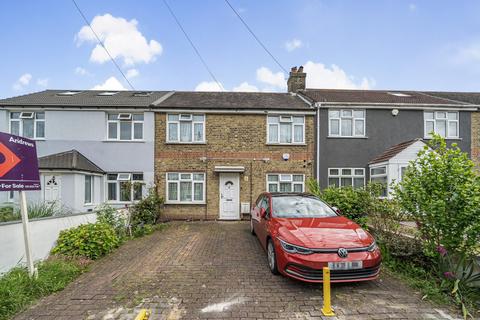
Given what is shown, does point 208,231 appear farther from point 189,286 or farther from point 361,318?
point 361,318

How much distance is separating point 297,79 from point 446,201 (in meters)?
11.4

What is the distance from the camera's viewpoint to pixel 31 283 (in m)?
3.96

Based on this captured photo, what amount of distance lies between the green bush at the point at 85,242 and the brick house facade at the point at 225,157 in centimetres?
460

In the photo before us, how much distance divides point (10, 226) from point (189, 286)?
11.3ft

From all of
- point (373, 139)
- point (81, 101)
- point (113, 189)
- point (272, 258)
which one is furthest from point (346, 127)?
point (81, 101)

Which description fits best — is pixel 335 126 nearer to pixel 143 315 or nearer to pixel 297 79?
pixel 297 79

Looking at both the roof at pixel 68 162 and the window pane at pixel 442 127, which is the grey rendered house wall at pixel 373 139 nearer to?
the window pane at pixel 442 127

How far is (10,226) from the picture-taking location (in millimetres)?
A: 4434

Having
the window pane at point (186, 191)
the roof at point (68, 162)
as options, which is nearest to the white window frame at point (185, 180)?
the window pane at point (186, 191)

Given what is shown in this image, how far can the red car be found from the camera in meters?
3.79

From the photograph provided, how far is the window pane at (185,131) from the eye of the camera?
36.1 feet

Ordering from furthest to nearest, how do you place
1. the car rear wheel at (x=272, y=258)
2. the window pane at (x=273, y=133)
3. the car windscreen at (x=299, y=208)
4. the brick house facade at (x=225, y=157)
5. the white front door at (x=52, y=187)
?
the window pane at (x=273, y=133) < the brick house facade at (x=225, y=157) < the white front door at (x=52, y=187) < the car windscreen at (x=299, y=208) < the car rear wheel at (x=272, y=258)

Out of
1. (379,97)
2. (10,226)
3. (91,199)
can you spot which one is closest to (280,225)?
(10,226)

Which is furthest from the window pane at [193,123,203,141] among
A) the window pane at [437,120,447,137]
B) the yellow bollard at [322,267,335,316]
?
the window pane at [437,120,447,137]
